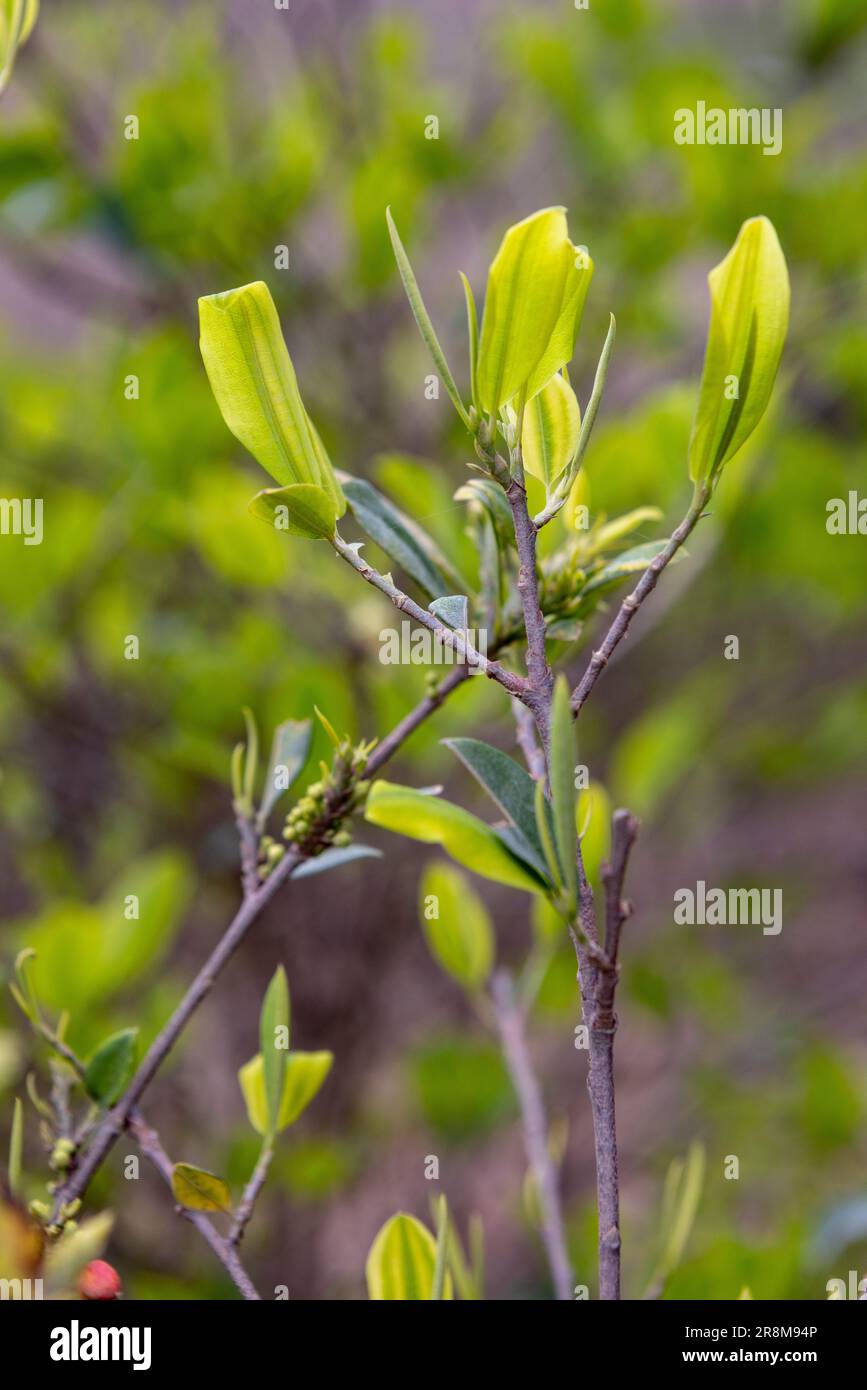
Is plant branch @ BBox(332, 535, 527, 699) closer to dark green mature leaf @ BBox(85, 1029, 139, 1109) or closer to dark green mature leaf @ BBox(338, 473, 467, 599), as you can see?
dark green mature leaf @ BBox(338, 473, 467, 599)

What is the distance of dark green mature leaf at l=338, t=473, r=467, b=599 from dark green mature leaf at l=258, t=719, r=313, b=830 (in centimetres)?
7

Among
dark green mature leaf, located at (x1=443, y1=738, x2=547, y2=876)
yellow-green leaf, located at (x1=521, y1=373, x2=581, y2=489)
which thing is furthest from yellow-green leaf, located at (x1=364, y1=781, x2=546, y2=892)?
yellow-green leaf, located at (x1=521, y1=373, x2=581, y2=489)

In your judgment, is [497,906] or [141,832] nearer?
[141,832]

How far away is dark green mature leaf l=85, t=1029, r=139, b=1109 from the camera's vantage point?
381 mm

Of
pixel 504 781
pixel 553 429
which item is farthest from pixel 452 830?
pixel 553 429

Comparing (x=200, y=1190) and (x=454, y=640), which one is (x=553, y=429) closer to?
(x=454, y=640)

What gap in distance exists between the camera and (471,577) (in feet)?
1.89

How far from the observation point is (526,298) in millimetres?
303

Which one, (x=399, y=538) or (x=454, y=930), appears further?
(x=454, y=930)

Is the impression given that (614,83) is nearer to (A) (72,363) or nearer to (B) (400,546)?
(A) (72,363)

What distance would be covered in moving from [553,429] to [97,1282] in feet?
0.95
